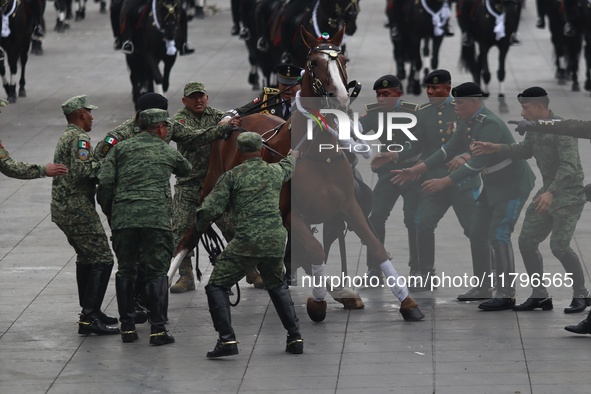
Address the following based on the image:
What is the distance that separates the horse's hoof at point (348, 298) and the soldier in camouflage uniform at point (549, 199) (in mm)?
1209

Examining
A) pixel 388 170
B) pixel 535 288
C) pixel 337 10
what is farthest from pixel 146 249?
pixel 337 10

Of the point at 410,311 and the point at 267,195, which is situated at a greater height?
the point at 267,195

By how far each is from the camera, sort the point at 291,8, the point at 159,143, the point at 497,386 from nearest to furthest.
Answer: the point at 497,386
the point at 159,143
the point at 291,8

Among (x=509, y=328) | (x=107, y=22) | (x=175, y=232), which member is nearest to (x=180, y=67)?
(x=107, y=22)

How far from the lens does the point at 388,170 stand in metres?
11.9

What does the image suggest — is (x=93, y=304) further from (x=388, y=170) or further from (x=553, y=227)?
(x=553, y=227)

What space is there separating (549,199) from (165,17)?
36.8ft

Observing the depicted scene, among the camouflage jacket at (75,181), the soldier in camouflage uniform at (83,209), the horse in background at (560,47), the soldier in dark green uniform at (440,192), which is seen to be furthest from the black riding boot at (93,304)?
the horse in background at (560,47)

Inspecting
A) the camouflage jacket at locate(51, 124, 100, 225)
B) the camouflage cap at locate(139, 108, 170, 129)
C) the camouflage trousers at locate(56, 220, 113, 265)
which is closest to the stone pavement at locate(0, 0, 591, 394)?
the camouflage trousers at locate(56, 220, 113, 265)

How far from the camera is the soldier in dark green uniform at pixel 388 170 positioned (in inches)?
461

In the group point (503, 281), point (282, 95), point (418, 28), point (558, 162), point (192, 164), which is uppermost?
point (282, 95)

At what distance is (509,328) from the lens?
35.6 feet

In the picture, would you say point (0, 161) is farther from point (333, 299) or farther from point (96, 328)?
point (333, 299)

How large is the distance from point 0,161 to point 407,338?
3.20 metres
